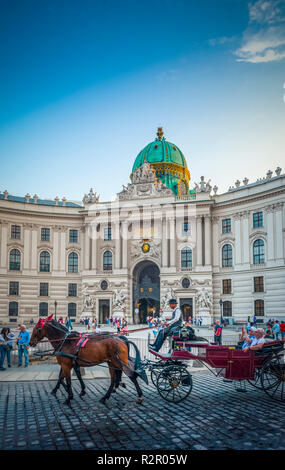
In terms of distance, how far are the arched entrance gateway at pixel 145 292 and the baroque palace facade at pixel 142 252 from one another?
0.44 feet

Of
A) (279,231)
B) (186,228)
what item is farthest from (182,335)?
(186,228)

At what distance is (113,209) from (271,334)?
103ft

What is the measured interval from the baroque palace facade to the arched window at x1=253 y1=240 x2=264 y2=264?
114 mm

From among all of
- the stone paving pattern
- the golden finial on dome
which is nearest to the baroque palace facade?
the golden finial on dome

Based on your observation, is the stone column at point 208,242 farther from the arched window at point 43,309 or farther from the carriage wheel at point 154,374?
the carriage wheel at point 154,374

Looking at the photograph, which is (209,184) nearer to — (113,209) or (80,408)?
(113,209)

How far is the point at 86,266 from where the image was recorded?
4969 centimetres

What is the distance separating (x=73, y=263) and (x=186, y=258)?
49.6 feet

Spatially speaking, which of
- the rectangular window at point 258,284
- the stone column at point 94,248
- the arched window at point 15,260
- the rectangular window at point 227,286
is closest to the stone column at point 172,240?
the rectangular window at point 227,286

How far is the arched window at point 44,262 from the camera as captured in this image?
49719 millimetres

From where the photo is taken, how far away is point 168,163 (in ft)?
184

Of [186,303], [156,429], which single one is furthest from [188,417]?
[186,303]

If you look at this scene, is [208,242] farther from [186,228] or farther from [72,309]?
[72,309]

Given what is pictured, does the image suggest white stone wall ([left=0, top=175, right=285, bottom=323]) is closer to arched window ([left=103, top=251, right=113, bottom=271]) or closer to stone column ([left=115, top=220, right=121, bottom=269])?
stone column ([left=115, top=220, right=121, bottom=269])
